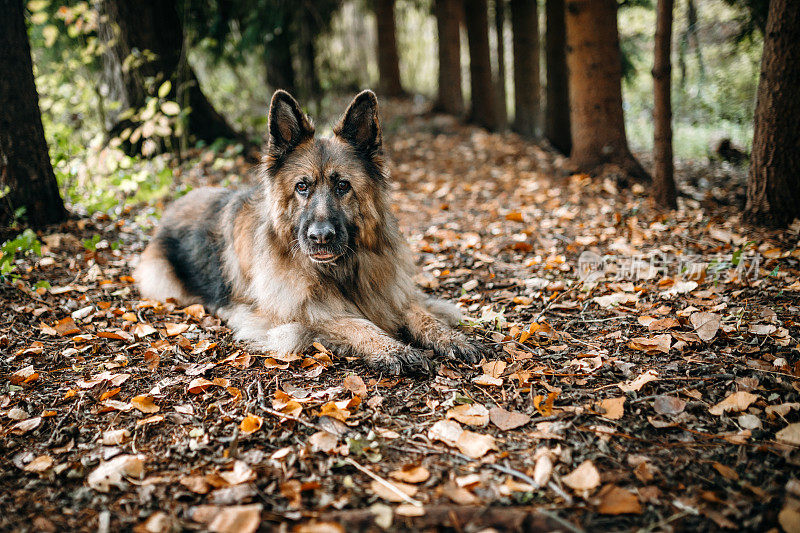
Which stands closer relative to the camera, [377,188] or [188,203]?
[377,188]

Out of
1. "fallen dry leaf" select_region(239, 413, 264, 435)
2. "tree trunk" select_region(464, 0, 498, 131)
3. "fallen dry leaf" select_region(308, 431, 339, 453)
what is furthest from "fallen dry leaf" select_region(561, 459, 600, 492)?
"tree trunk" select_region(464, 0, 498, 131)

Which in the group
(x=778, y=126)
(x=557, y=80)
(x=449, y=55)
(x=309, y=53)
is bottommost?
(x=778, y=126)

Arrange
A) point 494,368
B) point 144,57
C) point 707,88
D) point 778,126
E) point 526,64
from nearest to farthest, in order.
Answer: point 494,368 < point 778,126 < point 144,57 < point 707,88 < point 526,64

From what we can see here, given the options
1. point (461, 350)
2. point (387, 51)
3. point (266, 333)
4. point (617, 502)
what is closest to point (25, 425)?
point (266, 333)

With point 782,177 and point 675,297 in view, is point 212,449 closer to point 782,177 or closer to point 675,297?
point 675,297

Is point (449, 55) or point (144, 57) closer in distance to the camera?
point (144, 57)

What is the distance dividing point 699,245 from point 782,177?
1.00 meters

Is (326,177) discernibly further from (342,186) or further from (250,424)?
(250,424)

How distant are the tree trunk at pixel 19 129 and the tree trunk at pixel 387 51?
9.98 meters

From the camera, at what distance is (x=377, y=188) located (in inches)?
140

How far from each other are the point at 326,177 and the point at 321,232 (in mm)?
461

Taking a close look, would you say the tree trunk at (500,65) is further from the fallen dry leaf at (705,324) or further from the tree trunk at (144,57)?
the fallen dry leaf at (705,324)

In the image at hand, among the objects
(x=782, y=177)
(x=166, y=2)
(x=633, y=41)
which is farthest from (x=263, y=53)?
(x=782, y=177)

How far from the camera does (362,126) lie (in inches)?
140
